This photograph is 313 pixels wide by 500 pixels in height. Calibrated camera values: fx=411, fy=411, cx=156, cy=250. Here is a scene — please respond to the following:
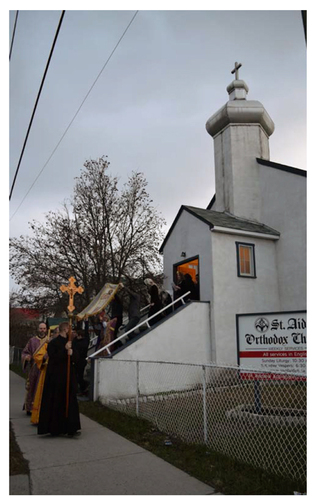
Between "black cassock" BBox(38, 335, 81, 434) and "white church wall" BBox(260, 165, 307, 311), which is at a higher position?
"white church wall" BBox(260, 165, 307, 311)

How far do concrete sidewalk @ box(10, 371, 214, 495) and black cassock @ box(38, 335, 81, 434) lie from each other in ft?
0.59

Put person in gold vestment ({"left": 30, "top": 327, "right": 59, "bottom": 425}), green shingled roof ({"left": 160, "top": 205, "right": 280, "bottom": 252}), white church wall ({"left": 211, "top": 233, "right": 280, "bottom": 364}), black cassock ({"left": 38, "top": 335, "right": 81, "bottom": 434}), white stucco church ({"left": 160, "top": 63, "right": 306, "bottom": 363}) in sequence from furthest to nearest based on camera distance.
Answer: green shingled roof ({"left": 160, "top": 205, "right": 280, "bottom": 252}), white stucco church ({"left": 160, "top": 63, "right": 306, "bottom": 363}), white church wall ({"left": 211, "top": 233, "right": 280, "bottom": 364}), person in gold vestment ({"left": 30, "top": 327, "right": 59, "bottom": 425}), black cassock ({"left": 38, "top": 335, "right": 81, "bottom": 434})

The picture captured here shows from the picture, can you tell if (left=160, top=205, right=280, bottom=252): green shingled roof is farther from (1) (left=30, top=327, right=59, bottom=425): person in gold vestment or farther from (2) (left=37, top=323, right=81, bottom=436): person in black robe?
(2) (left=37, top=323, right=81, bottom=436): person in black robe

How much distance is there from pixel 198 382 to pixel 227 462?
587cm

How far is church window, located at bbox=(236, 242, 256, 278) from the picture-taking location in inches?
523

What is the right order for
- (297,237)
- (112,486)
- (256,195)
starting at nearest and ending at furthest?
(112,486) < (297,237) < (256,195)

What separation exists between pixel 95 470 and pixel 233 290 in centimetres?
854

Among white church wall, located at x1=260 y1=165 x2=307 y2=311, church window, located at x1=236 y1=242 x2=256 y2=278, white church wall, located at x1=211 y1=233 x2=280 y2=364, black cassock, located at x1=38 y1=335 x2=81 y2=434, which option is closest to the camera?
black cassock, located at x1=38 y1=335 x2=81 y2=434

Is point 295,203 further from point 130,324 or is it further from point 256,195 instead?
point 130,324

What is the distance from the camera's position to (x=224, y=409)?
7.73 m

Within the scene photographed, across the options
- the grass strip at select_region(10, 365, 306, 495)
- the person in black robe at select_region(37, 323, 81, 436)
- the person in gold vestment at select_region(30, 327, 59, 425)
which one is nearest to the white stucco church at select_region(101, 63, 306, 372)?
the person in gold vestment at select_region(30, 327, 59, 425)

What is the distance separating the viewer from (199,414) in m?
7.63

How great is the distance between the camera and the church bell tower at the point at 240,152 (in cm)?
1559
